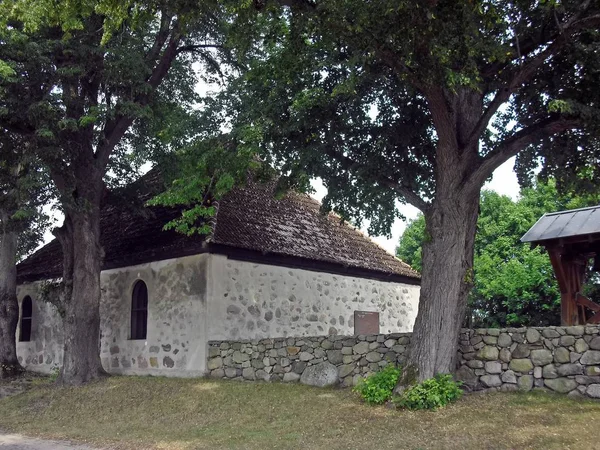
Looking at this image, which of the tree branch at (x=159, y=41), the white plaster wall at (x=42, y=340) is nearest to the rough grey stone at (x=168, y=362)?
the white plaster wall at (x=42, y=340)

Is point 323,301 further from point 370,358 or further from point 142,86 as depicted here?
point 142,86

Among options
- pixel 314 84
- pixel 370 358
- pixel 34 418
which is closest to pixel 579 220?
pixel 370 358

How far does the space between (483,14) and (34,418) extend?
11.2 m

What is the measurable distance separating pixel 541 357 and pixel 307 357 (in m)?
4.79

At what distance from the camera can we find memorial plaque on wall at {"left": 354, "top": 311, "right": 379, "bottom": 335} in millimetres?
18328

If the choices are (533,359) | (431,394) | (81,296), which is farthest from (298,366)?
(81,296)

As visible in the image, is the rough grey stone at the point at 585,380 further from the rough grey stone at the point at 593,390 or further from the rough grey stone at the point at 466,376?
the rough grey stone at the point at 466,376

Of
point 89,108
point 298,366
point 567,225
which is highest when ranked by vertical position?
point 89,108

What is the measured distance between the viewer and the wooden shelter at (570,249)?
11883 mm

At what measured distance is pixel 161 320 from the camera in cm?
1523

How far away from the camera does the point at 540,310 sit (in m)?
23.5

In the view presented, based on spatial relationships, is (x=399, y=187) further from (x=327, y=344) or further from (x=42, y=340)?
(x=42, y=340)

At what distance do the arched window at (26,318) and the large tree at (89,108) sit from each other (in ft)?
19.3

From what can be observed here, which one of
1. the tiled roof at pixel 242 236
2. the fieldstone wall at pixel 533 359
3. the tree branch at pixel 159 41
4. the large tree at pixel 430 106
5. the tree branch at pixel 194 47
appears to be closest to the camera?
the large tree at pixel 430 106
